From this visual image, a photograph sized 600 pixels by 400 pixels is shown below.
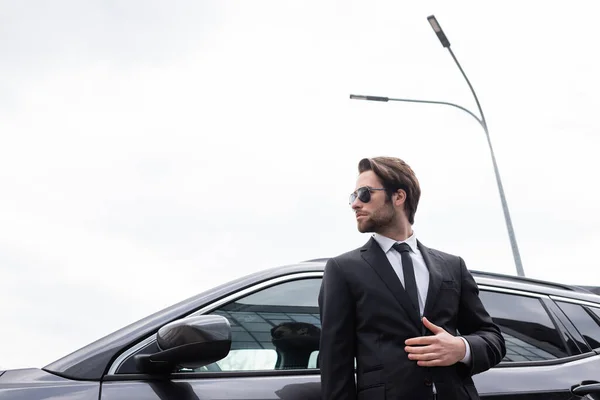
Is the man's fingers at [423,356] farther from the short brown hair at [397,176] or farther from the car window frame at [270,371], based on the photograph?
the short brown hair at [397,176]

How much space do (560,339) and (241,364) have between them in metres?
1.79

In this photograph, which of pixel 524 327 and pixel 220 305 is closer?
pixel 220 305

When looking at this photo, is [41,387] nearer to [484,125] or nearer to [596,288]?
[596,288]

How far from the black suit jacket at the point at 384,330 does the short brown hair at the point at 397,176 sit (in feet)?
0.86

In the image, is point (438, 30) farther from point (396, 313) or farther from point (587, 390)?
point (396, 313)

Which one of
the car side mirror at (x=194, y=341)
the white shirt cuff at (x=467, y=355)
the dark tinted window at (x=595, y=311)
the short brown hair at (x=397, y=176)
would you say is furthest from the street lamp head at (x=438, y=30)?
the car side mirror at (x=194, y=341)

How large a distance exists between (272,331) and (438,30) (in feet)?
29.9

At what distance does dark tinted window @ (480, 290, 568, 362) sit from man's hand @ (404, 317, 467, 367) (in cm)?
86

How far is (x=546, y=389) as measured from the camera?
117 inches

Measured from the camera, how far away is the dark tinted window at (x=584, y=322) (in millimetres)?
3365

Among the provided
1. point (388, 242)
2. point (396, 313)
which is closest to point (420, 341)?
point (396, 313)

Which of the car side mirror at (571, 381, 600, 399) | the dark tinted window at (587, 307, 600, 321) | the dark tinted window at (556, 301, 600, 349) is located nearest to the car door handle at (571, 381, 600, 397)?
the car side mirror at (571, 381, 600, 399)

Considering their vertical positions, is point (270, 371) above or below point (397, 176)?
below

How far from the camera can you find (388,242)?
263cm
